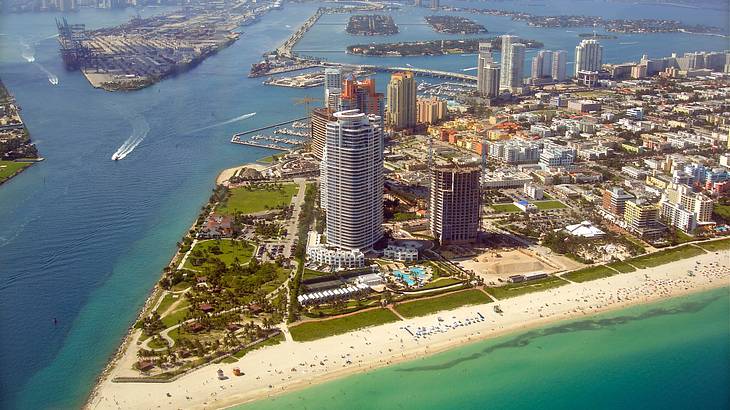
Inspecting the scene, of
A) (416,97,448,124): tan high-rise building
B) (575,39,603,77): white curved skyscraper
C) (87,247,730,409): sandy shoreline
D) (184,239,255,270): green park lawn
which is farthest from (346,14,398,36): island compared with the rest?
(87,247,730,409): sandy shoreline

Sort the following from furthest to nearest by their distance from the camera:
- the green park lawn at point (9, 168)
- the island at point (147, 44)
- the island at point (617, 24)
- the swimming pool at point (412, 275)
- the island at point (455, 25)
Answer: the island at point (455, 25)
the island at point (617, 24)
the island at point (147, 44)
the green park lawn at point (9, 168)
the swimming pool at point (412, 275)

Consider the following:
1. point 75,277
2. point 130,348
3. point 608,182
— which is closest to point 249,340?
point 130,348

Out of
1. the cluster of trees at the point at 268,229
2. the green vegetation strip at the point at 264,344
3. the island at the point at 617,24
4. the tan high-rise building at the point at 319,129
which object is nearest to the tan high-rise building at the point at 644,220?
the cluster of trees at the point at 268,229

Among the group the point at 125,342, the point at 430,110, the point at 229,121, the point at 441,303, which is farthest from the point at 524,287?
the point at 229,121

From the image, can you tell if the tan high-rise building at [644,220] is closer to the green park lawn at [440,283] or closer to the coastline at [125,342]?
the green park lawn at [440,283]

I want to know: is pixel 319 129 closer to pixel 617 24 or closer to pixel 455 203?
pixel 455 203
